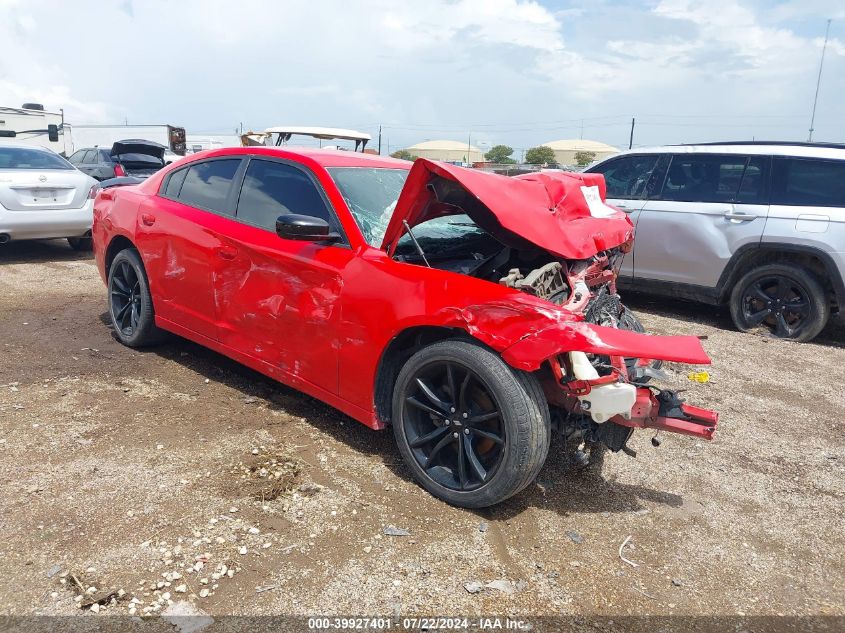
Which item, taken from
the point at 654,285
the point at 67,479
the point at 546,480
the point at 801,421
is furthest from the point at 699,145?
the point at 67,479

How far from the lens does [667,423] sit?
295cm

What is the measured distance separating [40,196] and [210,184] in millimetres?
5147

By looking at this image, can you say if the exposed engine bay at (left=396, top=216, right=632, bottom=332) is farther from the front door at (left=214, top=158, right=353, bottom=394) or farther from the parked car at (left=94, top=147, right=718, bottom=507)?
the front door at (left=214, top=158, right=353, bottom=394)

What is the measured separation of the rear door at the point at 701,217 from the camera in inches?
241

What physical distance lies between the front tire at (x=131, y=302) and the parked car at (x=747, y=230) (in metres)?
4.83

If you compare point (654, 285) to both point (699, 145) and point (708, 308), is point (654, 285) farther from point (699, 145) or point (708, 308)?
point (699, 145)

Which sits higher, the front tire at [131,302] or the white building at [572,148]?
the white building at [572,148]

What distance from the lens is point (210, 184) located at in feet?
14.1

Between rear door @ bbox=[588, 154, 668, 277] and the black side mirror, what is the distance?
13.9ft

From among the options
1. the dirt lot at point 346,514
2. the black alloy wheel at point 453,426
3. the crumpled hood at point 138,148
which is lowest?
the dirt lot at point 346,514

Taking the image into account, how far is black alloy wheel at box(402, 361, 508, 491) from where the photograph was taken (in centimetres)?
292

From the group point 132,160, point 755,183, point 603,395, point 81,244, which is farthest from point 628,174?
point 132,160

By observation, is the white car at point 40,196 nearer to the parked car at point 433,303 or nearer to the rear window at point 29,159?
the rear window at point 29,159

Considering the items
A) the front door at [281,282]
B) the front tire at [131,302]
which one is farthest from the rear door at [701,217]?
the front tire at [131,302]
